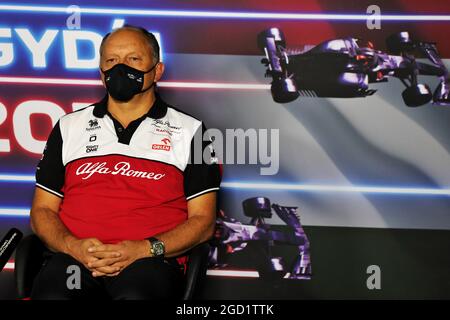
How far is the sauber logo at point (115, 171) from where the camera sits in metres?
2.52

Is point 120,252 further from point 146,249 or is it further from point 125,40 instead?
point 125,40

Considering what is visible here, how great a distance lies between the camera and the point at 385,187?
10.4 feet

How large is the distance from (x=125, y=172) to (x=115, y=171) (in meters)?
0.04

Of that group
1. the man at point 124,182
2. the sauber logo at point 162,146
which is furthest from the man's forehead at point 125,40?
the sauber logo at point 162,146

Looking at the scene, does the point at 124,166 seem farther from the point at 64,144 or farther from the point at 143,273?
the point at 143,273

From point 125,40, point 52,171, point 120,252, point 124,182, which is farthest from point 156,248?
point 125,40

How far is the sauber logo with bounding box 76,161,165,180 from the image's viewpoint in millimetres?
2523

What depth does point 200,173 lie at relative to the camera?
2.55 m

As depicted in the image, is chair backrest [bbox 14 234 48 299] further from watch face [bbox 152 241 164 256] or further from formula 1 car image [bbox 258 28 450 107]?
formula 1 car image [bbox 258 28 450 107]

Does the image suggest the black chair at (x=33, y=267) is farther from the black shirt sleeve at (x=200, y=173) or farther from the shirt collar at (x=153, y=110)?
the shirt collar at (x=153, y=110)

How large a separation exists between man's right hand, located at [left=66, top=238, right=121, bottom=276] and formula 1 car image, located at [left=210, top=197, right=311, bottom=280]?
3.17 ft

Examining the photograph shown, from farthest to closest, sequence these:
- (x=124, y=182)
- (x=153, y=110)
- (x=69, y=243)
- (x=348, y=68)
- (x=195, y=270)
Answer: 1. (x=348, y=68)
2. (x=153, y=110)
3. (x=124, y=182)
4. (x=69, y=243)
5. (x=195, y=270)

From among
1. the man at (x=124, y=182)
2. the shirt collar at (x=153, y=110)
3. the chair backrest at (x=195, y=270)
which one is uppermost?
the shirt collar at (x=153, y=110)

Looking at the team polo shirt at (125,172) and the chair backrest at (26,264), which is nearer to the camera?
the chair backrest at (26,264)
